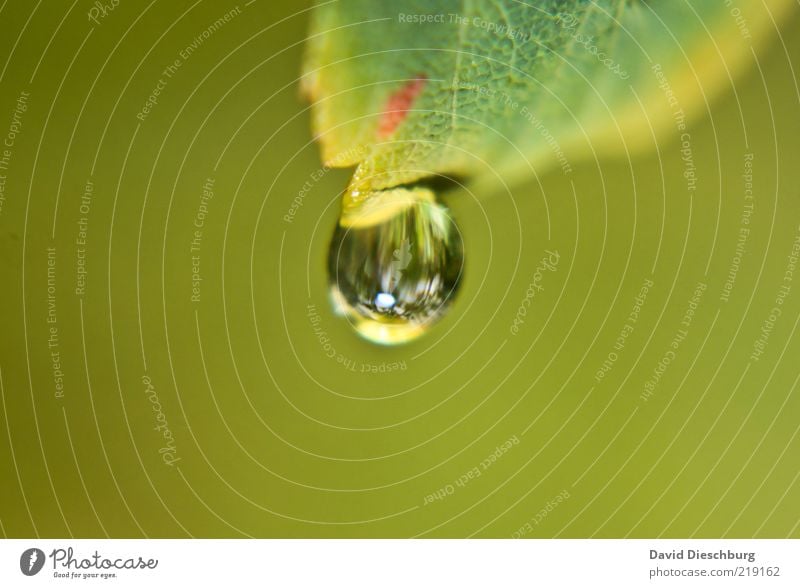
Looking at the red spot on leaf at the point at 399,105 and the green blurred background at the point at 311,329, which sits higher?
the red spot on leaf at the point at 399,105

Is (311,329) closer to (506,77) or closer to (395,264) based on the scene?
(395,264)

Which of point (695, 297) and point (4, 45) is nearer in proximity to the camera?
point (4, 45)

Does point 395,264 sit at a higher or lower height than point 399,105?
lower

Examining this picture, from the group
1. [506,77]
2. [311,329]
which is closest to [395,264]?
[311,329]
